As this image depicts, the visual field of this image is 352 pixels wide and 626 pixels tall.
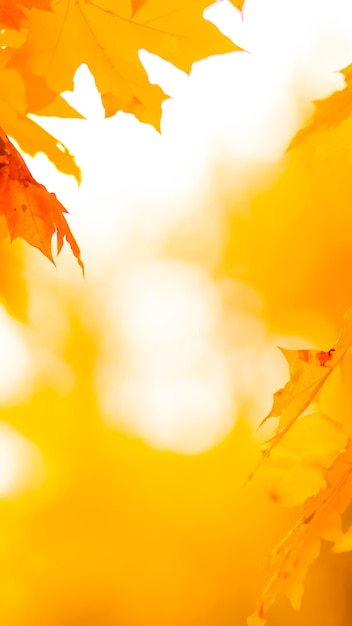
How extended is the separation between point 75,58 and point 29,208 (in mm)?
260

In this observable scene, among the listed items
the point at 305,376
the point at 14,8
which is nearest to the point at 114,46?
the point at 14,8

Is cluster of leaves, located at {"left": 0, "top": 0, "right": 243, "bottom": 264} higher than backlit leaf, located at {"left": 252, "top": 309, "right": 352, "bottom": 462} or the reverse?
higher

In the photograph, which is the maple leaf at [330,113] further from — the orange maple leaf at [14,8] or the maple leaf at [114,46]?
the orange maple leaf at [14,8]

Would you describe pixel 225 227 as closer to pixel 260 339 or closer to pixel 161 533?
pixel 260 339

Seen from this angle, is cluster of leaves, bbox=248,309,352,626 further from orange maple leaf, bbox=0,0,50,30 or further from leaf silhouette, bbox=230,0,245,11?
orange maple leaf, bbox=0,0,50,30

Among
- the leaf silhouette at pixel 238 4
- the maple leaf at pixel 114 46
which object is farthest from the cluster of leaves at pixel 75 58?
the leaf silhouette at pixel 238 4

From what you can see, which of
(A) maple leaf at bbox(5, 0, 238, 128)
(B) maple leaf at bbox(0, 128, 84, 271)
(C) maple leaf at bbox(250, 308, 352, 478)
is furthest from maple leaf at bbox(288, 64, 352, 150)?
(B) maple leaf at bbox(0, 128, 84, 271)

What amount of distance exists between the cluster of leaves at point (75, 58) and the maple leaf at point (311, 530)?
0.52 meters

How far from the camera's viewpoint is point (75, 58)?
44.8 inches

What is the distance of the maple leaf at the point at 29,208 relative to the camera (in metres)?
1.11

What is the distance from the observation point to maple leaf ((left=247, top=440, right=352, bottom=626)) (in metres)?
0.97

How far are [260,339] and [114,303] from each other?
1.33m

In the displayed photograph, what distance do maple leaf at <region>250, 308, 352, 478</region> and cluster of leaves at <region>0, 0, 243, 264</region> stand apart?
0.39 meters

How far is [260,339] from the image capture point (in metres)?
6.04
